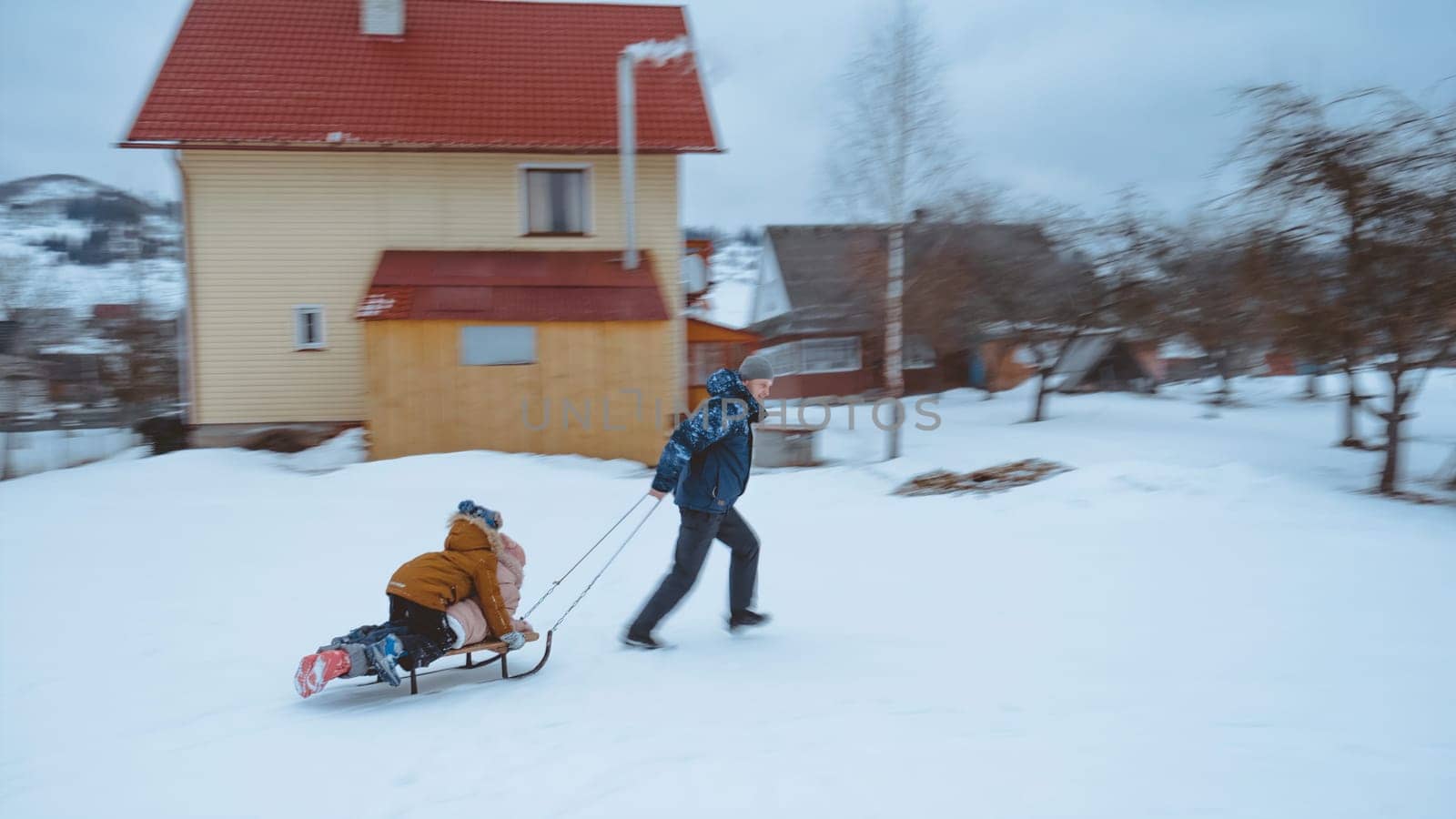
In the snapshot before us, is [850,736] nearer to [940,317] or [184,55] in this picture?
[184,55]

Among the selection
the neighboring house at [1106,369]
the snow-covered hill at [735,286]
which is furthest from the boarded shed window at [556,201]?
the snow-covered hill at [735,286]

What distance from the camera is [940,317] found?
82.7ft

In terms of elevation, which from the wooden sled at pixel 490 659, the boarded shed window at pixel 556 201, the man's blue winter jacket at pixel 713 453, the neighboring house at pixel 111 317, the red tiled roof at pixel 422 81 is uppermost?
the red tiled roof at pixel 422 81

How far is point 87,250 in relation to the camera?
32344 mm

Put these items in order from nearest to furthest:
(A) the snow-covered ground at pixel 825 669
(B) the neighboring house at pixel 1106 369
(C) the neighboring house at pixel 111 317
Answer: (A) the snow-covered ground at pixel 825 669 → (C) the neighboring house at pixel 111 317 → (B) the neighboring house at pixel 1106 369

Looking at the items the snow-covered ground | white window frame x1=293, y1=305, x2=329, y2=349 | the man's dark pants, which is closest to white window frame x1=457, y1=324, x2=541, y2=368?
white window frame x1=293, y1=305, x2=329, y2=349

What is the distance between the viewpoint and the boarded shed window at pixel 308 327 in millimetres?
15898

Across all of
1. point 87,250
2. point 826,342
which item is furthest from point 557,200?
point 87,250

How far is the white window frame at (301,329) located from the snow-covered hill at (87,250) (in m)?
11.0

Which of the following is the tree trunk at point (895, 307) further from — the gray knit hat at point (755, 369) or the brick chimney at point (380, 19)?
the gray knit hat at point (755, 369)

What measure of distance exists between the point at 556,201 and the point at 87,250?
983 inches

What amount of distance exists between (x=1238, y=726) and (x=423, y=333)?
41.1 feet

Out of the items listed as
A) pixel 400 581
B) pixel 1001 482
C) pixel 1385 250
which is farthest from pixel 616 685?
pixel 1385 250

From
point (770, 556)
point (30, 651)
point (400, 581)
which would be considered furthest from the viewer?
point (770, 556)
